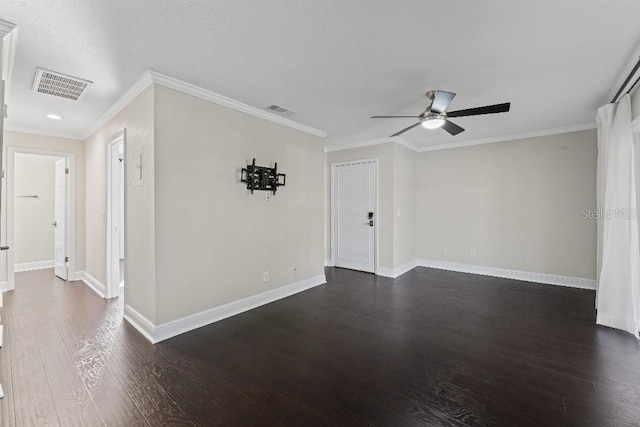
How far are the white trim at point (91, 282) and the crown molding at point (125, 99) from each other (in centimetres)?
228

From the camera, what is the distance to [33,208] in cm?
571

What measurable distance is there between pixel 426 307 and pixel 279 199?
7.81ft

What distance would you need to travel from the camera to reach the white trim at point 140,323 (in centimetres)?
280

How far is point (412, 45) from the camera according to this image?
2.22 meters

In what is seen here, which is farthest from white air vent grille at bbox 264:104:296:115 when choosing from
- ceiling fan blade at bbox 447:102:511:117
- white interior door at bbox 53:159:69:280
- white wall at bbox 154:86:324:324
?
white interior door at bbox 53:159:69:280

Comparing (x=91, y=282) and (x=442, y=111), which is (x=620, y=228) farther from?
(x=91, y=282)

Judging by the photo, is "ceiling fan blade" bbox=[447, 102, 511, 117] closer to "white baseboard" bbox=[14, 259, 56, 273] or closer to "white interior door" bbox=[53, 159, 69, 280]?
"white interior door" bbox=[53, 159, 69, 280]

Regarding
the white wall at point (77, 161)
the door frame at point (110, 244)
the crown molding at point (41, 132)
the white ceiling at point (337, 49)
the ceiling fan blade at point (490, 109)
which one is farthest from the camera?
the white wall at point (77, 161)

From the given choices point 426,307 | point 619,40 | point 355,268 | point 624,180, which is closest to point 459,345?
point 426,307

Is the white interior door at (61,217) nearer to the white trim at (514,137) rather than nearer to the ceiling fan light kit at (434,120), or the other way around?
the ceiling fan light kit at (434,120)

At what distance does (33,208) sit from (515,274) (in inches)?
357

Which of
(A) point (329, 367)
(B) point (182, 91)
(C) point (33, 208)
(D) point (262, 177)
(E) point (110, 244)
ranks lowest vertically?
(A) point (329, 367)

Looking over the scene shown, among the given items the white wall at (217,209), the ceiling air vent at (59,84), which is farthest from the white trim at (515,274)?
the ceiling air vent at (59,84)

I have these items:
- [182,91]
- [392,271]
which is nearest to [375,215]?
[392,271]
